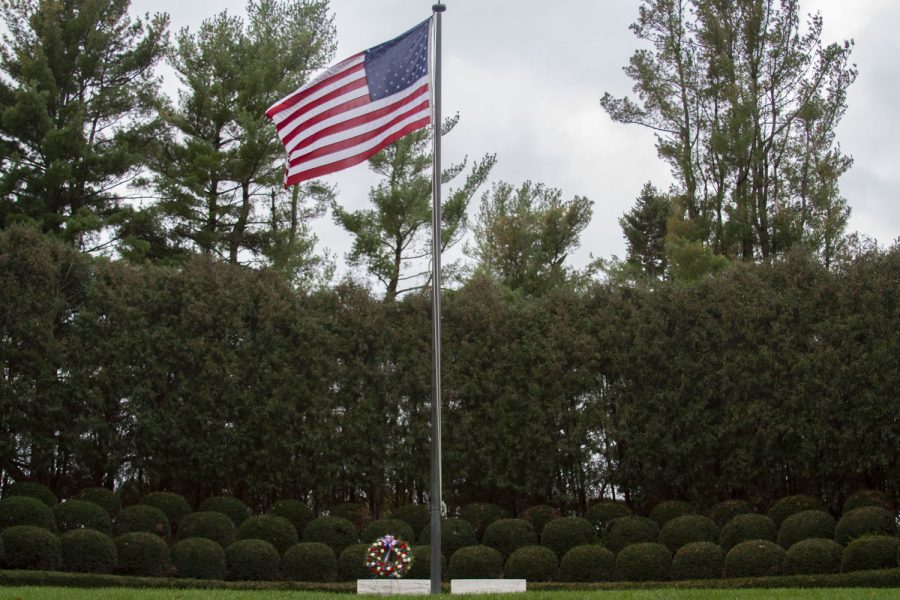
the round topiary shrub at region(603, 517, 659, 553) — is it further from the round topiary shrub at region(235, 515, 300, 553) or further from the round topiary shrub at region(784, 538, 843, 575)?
the round topiary shrub at region(235, 515, 300, 553)

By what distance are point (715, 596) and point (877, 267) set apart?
9200 mm

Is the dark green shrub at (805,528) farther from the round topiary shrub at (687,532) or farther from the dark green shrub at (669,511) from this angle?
the dark green shrub at (669,511)

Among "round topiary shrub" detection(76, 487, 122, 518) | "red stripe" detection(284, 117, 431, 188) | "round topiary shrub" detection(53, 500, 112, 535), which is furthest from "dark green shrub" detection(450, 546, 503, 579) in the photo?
"red stripe" detection(284, 117, 431, 188)

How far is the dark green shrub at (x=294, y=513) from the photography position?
17.1 meters

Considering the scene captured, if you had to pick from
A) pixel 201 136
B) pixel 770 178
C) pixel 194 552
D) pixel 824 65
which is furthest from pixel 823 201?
pixel 194 552

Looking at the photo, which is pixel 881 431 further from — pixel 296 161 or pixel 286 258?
pixel 286 258

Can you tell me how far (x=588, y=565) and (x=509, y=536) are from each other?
174 centimetres

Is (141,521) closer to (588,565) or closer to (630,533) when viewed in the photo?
(588,565)

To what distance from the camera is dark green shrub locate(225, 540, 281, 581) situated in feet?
48.8

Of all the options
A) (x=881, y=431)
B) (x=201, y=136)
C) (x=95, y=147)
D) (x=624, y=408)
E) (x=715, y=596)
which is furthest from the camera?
(x=201, y=136)

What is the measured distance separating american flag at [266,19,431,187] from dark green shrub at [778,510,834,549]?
8454 mm

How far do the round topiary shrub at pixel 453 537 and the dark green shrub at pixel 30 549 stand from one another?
18.7 ft

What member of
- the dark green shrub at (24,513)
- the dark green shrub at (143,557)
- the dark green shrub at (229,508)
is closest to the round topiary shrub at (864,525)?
the dark green shrub at (229,508)

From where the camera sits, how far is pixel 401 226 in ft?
86.5
